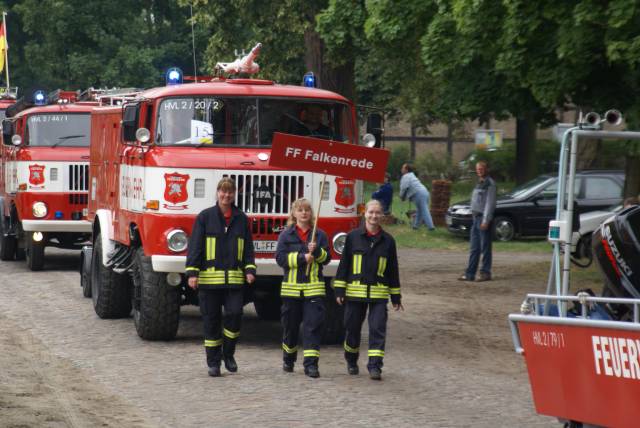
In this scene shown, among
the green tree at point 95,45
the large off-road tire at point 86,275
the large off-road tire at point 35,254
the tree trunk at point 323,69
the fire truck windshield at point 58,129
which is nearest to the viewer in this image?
the large off-road tire at point 86,275

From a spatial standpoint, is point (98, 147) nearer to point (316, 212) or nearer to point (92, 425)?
point (316, 212)

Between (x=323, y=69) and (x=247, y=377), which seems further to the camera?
(x=323, y=69)

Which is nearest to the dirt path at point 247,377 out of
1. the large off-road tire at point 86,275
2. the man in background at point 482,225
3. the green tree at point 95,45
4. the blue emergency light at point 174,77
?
the large off-road tire at point 86,275

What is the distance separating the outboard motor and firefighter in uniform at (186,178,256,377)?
13.4 ft

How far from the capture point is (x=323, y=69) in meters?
29.5

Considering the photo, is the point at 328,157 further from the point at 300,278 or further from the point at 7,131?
the point at 7,131

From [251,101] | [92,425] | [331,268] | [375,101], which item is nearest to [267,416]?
[92,425]

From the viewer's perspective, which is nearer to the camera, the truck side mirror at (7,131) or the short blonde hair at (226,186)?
the short blonde hair at (226,186)

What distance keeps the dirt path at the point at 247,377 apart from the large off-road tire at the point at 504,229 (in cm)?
1215

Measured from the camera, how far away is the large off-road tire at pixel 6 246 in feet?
79.6

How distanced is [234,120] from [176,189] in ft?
3.54

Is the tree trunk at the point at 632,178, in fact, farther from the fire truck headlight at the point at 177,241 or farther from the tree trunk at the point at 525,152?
the tree trunk at the point at 525,152

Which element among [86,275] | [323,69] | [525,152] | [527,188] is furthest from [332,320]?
[525,152]

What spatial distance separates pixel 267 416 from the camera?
33.1 ft
